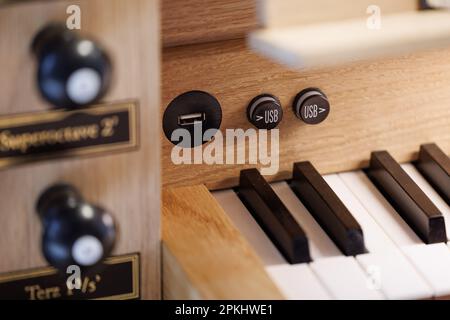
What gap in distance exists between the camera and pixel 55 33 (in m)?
1.23

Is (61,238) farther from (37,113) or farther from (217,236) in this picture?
(217,236)

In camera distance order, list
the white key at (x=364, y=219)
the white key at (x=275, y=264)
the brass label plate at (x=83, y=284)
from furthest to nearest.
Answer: the white key at (x=364, y=219) < the white key at (x=275, y=264) < the brass label plate at (x=83, y=284)

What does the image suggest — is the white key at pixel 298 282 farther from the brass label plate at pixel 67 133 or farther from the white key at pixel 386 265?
the brass label plate at pixel 67 133

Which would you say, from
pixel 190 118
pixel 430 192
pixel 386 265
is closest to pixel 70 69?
pixel 190 118

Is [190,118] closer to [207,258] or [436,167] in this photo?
[207,258]

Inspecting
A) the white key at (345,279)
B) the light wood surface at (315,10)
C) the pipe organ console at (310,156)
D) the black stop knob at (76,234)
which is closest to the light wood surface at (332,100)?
the pipe organ console at (310,156)

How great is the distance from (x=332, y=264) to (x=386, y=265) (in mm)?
85

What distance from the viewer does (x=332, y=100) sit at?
1.78 metres

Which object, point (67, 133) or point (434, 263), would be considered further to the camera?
point (434, 263)

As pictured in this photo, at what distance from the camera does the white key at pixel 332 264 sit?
1.52 m

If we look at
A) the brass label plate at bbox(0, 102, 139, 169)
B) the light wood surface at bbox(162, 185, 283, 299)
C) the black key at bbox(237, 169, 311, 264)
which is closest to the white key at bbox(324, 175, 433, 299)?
the black key at bbox(237, 169, 311, 264)

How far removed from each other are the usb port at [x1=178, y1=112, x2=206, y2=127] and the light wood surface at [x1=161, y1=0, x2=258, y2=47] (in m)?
0.12

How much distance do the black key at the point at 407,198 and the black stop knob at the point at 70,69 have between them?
65cm

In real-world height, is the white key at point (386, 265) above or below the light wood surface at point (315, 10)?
below
